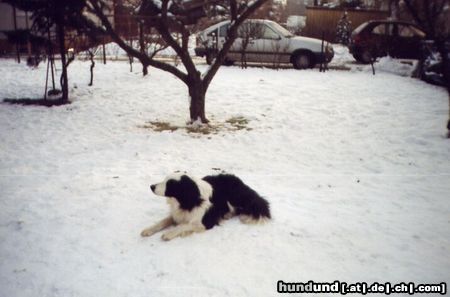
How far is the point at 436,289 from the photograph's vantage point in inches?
126

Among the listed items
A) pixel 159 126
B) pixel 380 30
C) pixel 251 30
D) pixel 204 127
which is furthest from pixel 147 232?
pixel 380 30

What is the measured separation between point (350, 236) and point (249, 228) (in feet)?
3.33

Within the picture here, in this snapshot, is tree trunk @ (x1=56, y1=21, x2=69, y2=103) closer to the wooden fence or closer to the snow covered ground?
the snow covered ground

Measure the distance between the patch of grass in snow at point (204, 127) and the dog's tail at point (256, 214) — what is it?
10.7 ft

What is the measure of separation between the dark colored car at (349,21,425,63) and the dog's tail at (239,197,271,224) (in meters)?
12.9

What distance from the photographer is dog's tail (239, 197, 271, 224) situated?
4.14m


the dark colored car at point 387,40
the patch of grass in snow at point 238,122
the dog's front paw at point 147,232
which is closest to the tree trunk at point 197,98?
the patch of grass in snow at point 238,122

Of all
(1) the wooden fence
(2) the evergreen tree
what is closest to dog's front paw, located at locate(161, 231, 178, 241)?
(2) the evergreen tree

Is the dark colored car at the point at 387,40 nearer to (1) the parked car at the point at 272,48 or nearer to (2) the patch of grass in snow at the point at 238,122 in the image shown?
(1) the parked car at the point at 272,48

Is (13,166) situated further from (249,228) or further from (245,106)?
(245,106)

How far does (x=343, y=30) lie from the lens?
23.0 metres

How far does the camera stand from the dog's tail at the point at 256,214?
163 inches

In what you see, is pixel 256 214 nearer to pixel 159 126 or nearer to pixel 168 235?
pixel 168 235

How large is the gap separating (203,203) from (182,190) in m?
0.26
